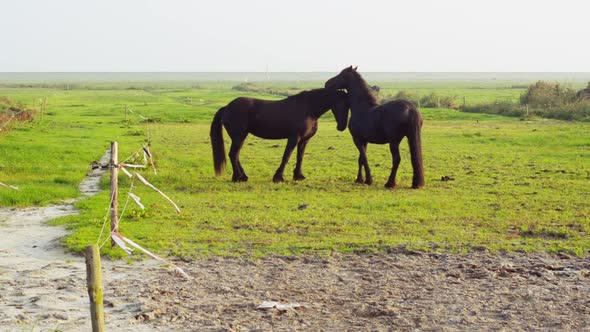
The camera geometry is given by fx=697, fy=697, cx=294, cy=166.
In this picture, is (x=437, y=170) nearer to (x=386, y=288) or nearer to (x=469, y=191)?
(x=469, y=191)

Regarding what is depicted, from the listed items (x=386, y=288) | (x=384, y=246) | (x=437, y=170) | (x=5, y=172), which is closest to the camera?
(x=386, y=288)

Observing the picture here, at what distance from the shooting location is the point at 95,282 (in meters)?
4.14

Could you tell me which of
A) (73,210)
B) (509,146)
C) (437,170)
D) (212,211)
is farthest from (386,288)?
(509,146)

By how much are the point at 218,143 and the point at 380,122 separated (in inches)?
135

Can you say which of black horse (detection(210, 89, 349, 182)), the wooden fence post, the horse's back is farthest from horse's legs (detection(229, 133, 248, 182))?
the wooden fence post

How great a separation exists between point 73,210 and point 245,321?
21.9 ft

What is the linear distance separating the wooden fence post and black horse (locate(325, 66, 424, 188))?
9.95 metres

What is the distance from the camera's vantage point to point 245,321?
6207mm

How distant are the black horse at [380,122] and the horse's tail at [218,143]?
2.50m

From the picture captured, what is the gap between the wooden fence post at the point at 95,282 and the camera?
406 centimetres

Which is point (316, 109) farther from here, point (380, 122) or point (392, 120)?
point (392, 120)

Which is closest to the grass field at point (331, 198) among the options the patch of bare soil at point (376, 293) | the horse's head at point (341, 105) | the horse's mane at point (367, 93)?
the patch of bare soil at point (376, 293)

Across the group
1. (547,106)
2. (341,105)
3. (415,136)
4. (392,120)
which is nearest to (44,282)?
(415,136)

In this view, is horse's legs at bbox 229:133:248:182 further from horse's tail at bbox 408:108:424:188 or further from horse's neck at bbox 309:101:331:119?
horse's tail at bbox 408:108:424:188
